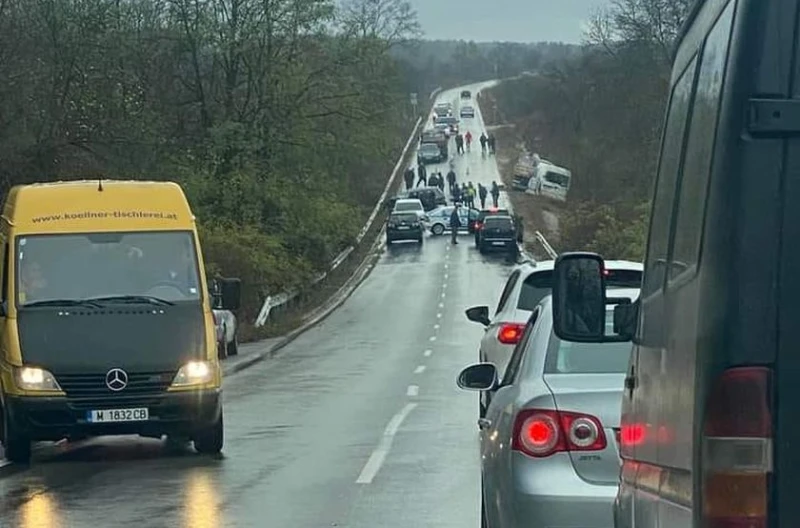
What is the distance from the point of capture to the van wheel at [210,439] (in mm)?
14844

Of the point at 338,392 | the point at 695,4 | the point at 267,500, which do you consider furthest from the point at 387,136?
the point at 695,4

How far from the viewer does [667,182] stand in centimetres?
458

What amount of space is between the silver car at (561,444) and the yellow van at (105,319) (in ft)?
23.1

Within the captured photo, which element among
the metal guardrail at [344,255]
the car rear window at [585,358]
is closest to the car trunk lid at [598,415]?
the car rear window at [585,358]

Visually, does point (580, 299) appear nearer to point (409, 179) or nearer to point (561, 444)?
point (561, 444)

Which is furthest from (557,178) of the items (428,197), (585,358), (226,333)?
(585,358)

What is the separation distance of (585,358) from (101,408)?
7368mm

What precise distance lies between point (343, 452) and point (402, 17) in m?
74.4

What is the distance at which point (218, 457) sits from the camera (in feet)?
49.2

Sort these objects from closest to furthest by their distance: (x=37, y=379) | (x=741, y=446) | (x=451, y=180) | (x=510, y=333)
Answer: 1. (x=741, y=446)
2. (x=37, y=379)
3. (x=510, y=333)
4. (x=451, y=180)

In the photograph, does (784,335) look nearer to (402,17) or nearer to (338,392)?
(338,392)

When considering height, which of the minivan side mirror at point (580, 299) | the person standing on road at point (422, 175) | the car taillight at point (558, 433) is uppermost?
the minivan side mirror at point (580, 299)

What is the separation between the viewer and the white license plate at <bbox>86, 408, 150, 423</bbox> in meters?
14.3

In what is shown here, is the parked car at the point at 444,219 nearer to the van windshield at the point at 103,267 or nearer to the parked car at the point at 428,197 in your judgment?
the parked car at the point at 428,197
